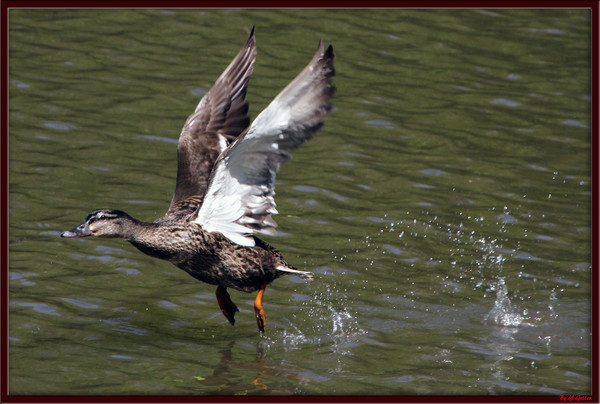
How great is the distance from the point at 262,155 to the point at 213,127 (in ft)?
6.27

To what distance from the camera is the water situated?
6539 mm

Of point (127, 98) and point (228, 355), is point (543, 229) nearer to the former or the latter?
point (228, 355)

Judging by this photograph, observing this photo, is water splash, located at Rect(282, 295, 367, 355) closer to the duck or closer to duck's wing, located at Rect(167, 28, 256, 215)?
the duck

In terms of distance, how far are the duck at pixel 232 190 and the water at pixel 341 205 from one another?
53 centimetres

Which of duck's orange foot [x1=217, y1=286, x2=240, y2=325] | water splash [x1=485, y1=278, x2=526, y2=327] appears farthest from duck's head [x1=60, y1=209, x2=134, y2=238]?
water splash [x1=485, y1=278, x2=526, y2=327]

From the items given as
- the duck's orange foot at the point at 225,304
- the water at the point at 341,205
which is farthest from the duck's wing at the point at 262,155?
the water at the point at 341,205

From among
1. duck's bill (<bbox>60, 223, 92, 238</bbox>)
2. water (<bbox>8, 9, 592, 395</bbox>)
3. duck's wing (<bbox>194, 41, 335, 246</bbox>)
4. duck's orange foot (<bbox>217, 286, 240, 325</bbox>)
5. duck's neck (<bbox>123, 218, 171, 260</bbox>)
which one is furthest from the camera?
duck's orange foot (<bbox>217, 286, 240, 325</bbox>)

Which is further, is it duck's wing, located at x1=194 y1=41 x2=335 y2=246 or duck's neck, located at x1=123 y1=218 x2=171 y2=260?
duck's neck, located at x1=123 y1=218 x2=171 y2=260

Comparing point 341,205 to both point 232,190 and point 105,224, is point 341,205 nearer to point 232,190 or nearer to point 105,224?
point 232,190

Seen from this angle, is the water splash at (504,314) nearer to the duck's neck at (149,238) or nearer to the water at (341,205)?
the water at (341,205)

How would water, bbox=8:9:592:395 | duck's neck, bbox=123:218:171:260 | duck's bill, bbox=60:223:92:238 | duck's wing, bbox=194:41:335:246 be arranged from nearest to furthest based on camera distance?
duck's wing, bbox=194:41:335:246, water, bbox=8:9:592:395, duck's bill, bbox=60:223:92:238, duck's neck, bbox=123:218:171:260

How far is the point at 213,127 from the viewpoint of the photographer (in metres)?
7.92

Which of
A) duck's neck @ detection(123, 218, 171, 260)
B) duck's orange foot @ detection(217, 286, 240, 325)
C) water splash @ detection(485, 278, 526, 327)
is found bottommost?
duck's orange foot @ detection(217, 286, 240, 325)

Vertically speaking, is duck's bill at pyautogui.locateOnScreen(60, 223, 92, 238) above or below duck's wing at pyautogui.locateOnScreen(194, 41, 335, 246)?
below
